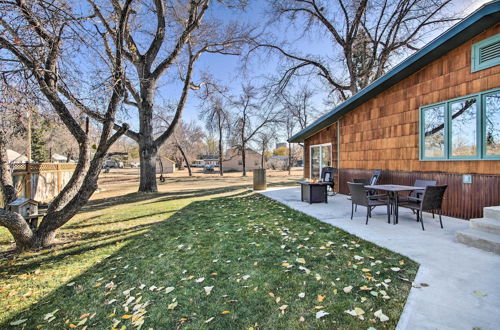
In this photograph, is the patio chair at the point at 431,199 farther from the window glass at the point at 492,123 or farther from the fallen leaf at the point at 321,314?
the fallen leaf at the point at 321,314

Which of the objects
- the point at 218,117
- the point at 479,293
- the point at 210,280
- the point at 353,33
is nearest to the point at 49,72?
the point at 210,280

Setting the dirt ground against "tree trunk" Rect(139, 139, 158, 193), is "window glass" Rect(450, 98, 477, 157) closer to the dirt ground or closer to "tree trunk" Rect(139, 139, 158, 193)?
the dirt ground

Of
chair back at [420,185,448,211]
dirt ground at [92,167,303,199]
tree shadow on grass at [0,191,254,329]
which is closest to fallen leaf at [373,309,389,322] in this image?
tree shadow on grass at [0,191,254,329]

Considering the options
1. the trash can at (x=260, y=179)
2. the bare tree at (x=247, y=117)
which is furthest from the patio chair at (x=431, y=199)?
the bare tree at (x=247, y=117)

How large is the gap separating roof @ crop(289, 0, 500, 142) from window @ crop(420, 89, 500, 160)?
45.9 inches

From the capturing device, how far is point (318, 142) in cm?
1171

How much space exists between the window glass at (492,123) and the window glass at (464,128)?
201 millimetres

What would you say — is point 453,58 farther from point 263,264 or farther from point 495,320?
point 263,264

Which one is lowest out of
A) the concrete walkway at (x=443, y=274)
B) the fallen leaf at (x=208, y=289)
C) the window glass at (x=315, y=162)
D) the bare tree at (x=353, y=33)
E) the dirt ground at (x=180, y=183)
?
the dirt ground at (x=180, y=183)

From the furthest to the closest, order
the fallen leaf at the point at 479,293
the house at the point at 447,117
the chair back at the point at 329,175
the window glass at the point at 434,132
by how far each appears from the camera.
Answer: the chair back at the point at 329,175 → the window glass at the point at 434,132 → the house at the point at 447,117 → the fallen leaf at the point at 479,293

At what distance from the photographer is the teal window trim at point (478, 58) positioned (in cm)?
465

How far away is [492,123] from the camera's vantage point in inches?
189

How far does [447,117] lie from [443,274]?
445 centimetres

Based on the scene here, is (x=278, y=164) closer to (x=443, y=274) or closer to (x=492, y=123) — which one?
(x=492, y=123)
